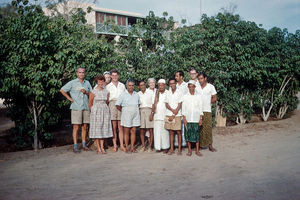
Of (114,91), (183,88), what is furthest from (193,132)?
(114,91)

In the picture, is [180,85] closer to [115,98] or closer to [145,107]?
[145,107]

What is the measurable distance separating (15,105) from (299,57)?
9.31 metres

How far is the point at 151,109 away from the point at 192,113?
101 centimetres

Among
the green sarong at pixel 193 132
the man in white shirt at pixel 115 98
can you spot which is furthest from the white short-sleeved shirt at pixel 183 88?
the man in white shirt at pixel 115 98

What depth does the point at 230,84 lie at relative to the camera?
9234 mm

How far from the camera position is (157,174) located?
4.59 m

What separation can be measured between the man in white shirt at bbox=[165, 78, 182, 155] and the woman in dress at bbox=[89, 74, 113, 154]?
1338 mm

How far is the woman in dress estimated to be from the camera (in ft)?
19.6

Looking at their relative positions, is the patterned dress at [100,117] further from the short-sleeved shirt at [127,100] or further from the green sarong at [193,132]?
the green sarong at [193,132]

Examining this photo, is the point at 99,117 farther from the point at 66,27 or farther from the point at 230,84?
the point at 230,84

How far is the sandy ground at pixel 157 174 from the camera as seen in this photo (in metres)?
3.70

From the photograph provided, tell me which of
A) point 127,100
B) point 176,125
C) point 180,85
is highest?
point 180,85

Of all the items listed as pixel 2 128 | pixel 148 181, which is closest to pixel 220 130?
pixel 148 181

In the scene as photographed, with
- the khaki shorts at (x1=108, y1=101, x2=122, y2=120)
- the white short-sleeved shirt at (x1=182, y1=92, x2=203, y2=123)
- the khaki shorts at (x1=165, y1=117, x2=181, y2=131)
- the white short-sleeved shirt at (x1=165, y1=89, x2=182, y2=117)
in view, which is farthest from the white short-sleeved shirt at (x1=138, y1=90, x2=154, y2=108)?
the white short-sleeved shirt at (x1=182, y1=92, x2=203, y2=123)
